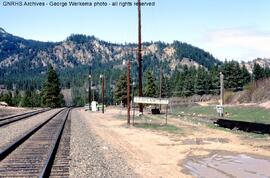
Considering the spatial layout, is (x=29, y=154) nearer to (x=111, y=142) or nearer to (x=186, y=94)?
(x=111, y=142)

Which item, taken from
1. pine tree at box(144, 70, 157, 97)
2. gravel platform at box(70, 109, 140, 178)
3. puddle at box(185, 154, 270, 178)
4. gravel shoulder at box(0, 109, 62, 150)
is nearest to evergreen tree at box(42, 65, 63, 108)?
pine tree at box(144, 70, 157, 97)

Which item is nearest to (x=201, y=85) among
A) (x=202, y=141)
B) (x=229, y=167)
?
(x=202, y=141)

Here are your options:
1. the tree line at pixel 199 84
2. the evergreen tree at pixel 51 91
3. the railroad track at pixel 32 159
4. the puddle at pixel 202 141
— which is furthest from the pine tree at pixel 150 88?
the railroad track at pixel 32 159

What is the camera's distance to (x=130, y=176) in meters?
13.6

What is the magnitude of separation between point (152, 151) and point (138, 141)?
474 centimetres

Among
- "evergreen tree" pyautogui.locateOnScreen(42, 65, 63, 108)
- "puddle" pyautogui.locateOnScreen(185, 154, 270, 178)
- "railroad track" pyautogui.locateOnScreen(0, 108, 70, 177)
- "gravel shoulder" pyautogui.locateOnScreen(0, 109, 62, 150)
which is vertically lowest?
"puddle" pyautogui.locateOnScreen(185, 154, 270, 178)

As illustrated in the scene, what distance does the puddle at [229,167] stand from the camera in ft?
45.6

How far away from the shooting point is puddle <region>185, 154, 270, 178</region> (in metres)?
13.9

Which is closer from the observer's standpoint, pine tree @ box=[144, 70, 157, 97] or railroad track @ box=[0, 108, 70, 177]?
railroad track @ box=[0, 108, 70, 177]

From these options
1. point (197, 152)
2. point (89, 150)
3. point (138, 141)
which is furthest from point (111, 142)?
point (197, 152)

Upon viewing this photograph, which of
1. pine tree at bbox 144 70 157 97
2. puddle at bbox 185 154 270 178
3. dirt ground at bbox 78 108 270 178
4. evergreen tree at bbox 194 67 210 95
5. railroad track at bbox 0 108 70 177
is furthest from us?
evergreen tree at bbox 194 67 210 95

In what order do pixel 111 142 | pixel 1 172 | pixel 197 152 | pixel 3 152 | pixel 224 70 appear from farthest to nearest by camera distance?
pixel 224 70
pixel 111 142
pixel 197 152
pixel 3 152
pixel 1 172

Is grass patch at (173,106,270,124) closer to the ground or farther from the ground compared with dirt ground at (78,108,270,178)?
farther from the ground

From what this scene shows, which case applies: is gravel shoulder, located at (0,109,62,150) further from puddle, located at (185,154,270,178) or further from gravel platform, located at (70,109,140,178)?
puddle, located at (185,154,270,178)
